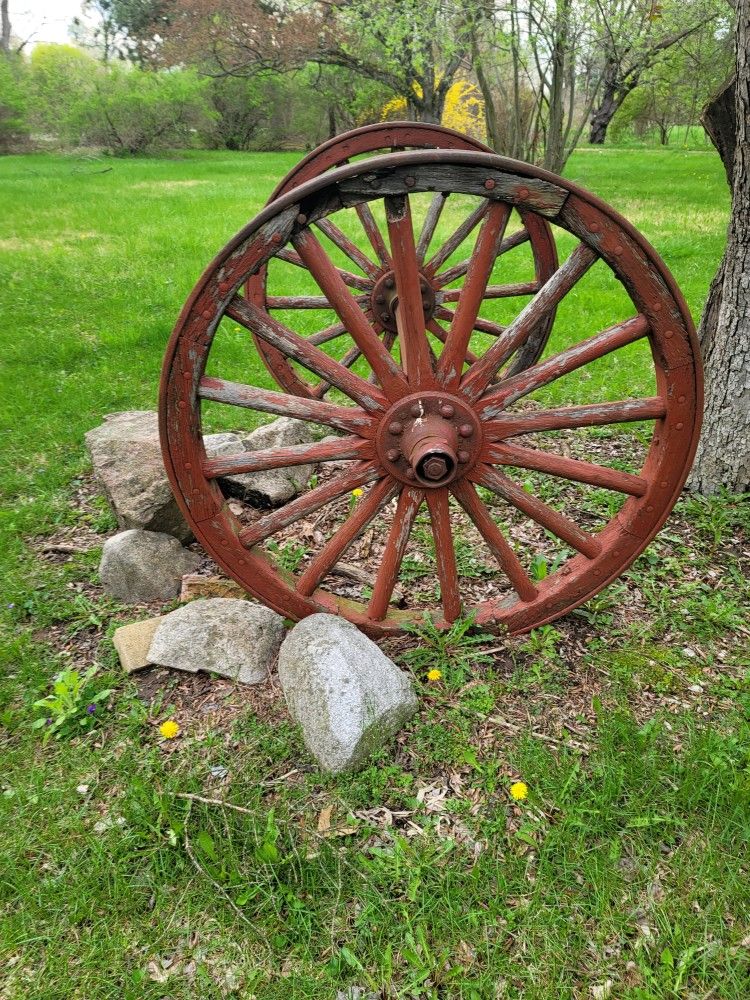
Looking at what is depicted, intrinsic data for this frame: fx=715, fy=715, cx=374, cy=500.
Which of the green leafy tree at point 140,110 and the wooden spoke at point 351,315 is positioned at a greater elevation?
the green leafy tree at point 140,110

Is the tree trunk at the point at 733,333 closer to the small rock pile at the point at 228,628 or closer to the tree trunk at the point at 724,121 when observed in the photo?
the tree trunk at the point at 724,121

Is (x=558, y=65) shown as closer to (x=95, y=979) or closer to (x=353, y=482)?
(x=353, y=482)

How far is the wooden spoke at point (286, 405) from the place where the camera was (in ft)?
7.14

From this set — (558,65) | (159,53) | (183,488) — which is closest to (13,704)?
(183,488)

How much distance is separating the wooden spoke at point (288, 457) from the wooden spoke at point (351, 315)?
205 millimetres

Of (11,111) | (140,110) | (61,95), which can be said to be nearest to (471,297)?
(11,111)

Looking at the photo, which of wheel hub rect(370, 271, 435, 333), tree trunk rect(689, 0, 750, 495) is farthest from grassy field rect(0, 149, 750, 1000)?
wheel hub rect(370, 271, 435, 333)

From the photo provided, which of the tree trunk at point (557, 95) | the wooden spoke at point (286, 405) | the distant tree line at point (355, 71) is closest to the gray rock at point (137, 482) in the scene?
the wooden spoke at point (286, 405)

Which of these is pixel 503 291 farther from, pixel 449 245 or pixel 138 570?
pixel 138 570

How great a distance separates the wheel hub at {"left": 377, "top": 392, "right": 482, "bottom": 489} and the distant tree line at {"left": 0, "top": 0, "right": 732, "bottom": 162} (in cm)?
1078

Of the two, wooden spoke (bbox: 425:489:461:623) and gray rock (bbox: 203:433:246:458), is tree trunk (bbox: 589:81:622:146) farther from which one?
wooden spoke (bbox: 425:489:461:623)

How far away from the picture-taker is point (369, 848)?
2.04m

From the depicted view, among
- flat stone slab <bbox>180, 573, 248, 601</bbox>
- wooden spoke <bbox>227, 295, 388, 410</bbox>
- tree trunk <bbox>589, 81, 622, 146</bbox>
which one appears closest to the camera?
wooden spoke <bbox>227, 295, 388, 410</bbox>

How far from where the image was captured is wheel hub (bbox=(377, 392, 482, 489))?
2.16 m
